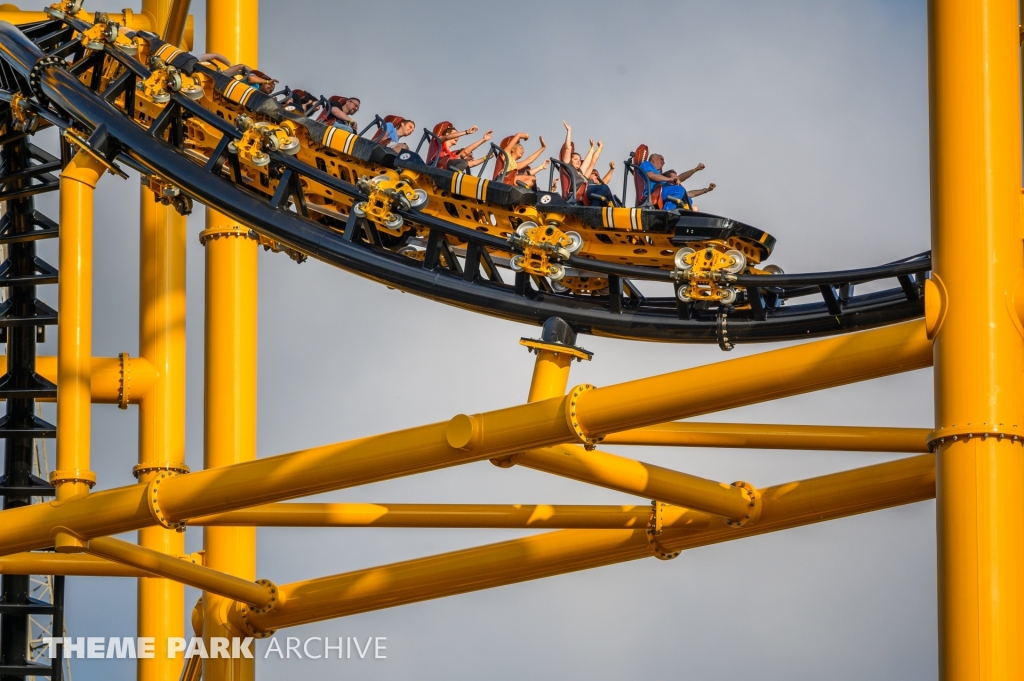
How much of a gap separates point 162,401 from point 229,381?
3.39ft

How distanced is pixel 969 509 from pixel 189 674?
610 cm

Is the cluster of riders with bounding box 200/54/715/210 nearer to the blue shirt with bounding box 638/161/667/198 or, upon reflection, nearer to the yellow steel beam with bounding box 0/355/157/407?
the blue shirt with bounding box 638/161/667/198

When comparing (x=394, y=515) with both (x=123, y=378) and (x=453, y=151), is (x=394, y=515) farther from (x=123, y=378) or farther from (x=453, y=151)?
(x=123, y=378)

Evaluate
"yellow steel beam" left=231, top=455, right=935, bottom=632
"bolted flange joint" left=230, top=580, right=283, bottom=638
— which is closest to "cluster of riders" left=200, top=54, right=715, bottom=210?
"yellow steel beam" left=231, top=455, right=935, bottom=632

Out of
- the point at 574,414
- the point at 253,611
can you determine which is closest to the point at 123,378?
the point at 253,611

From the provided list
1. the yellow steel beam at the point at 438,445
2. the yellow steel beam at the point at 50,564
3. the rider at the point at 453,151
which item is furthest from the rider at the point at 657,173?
the yellow steel beam at the point at 50,564

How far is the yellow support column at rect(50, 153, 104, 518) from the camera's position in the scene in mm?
9102

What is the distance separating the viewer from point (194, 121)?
927cm

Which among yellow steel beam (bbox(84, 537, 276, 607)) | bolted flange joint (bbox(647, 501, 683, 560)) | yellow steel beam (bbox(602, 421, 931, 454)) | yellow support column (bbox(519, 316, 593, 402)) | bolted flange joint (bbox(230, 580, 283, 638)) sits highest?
yellow support column (bbox(519, 316, 593, 402))

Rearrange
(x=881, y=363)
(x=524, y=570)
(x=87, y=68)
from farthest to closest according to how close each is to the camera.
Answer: (x=87, y=68), (x=524, y=570), (x=881, y=363)

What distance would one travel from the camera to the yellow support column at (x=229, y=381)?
10188mm

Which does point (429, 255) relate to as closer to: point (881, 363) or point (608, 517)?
point (608, 517)

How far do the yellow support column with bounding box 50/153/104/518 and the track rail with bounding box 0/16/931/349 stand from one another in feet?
1.05

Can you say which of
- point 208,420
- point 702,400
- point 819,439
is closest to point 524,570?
point 819,439
